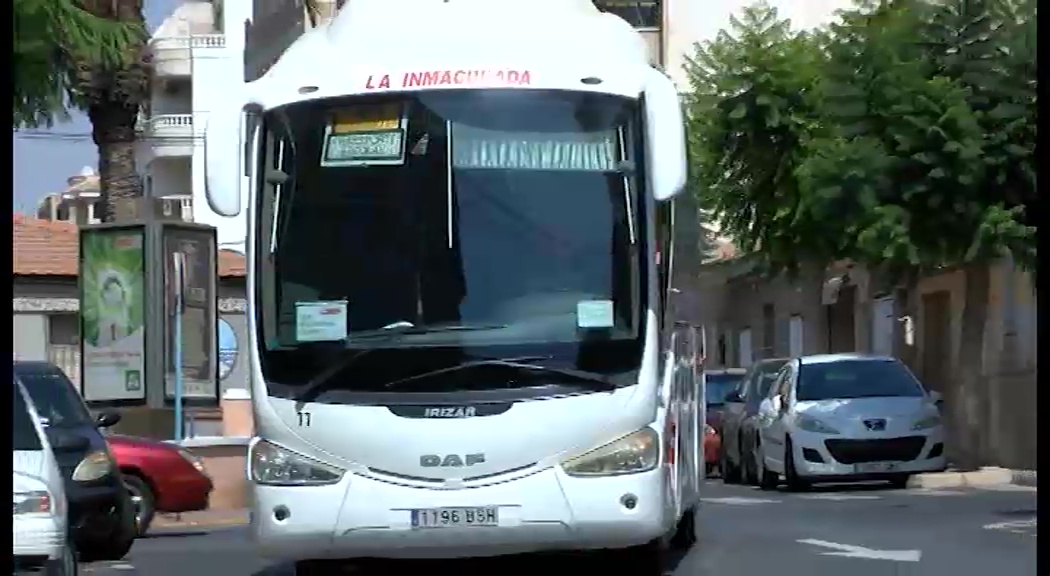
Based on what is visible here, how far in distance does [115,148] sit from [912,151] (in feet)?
35.6

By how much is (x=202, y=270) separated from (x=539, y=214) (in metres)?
14.2

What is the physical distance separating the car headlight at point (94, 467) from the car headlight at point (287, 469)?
402cm

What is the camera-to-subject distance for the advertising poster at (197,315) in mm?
24703

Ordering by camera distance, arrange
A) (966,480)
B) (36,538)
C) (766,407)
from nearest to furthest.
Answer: (36,538) → (966,480) → (766,407)

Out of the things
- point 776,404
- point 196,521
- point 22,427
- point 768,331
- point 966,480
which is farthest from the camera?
point 768,331

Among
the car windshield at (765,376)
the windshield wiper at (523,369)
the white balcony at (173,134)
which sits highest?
the white balcony at (173,134)

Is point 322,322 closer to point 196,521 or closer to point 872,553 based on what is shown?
point 872,553

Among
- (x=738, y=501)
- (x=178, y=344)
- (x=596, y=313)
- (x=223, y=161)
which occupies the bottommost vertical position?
(x=738, y=501)

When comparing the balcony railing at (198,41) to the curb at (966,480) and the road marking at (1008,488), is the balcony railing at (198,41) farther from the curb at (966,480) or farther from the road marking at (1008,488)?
the road marking at (1008,488)

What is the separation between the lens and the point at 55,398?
15.8m

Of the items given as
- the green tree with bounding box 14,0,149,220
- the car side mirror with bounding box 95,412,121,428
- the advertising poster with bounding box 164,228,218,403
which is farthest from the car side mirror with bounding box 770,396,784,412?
the car side mirror with bounding box 95,412,121,428

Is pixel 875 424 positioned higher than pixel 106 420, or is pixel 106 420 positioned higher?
pixel 106 420

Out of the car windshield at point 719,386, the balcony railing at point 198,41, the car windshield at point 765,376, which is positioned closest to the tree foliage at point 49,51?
the car windshield at point 765,376

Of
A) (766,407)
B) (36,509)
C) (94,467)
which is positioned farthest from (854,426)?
(36,509)
